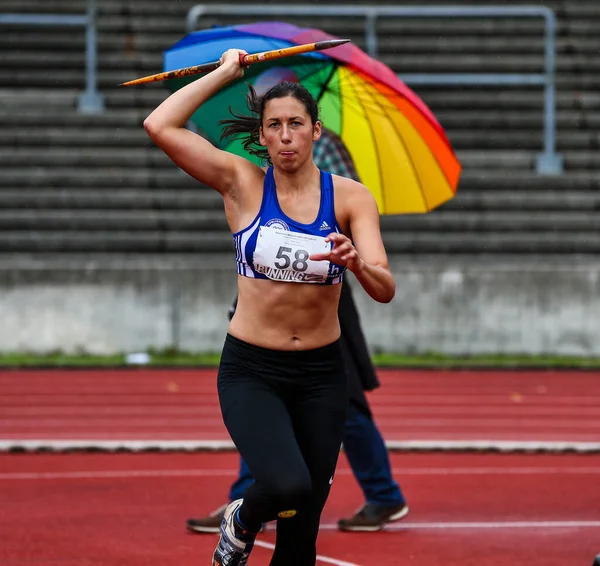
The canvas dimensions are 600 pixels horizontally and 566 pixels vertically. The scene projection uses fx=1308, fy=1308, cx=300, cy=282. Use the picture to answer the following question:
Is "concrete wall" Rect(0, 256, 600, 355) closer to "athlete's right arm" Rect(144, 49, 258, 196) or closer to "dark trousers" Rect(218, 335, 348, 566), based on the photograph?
"athlete's right arm" Rect(144, 49, 258, 196)

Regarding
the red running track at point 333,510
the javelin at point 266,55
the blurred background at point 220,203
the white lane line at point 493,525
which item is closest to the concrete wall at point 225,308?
the blurred background at point 220,203

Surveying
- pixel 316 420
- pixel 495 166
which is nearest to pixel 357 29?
pixel 495 166

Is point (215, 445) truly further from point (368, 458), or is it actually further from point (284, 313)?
point (284, 313)

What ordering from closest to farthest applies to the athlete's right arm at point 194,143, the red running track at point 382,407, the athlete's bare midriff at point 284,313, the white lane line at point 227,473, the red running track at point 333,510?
1. the athlete's bare midriff at point 284,313
2. the athlete's right arm at point 194,143
3. the red running track at point 333,510
4. the white lane line at point 227,473
5. the red running track at point 382,407

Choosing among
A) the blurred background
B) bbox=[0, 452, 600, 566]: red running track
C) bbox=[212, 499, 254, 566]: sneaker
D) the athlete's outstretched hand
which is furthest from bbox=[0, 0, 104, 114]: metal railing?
the athlete's outstretched hand

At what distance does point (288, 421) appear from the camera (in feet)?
16.2

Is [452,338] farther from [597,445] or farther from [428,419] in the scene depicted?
[597,445]

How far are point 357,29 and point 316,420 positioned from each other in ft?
51.4

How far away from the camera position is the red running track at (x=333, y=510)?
6.49 m

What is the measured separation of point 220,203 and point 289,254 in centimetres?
1275

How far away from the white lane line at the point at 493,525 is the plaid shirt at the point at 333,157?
1.95 m

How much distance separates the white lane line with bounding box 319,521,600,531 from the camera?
7.21m

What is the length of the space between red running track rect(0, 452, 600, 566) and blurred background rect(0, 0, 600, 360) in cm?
565

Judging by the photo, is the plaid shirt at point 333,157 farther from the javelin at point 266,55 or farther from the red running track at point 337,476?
the red running track at point 337,476
